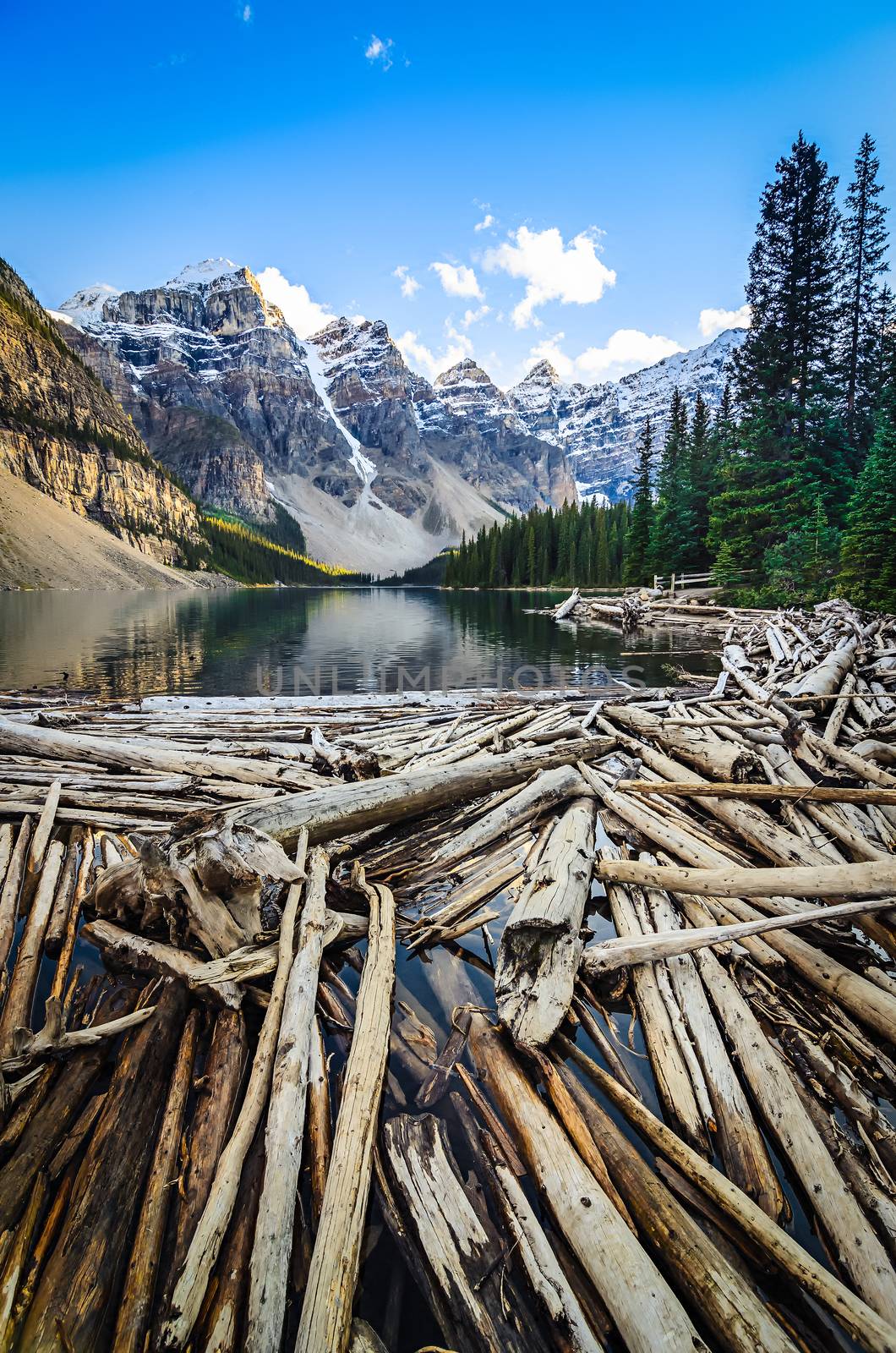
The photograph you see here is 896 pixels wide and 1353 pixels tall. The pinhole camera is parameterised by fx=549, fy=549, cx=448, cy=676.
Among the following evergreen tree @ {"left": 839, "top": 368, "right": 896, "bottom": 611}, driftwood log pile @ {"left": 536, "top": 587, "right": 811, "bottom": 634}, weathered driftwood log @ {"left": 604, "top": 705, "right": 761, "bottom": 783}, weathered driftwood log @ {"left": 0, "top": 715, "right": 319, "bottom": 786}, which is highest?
evergreen tree @ {"left": 839, "top": 368, "right": 896, "bottom": 611}

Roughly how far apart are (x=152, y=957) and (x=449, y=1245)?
2602 millimetres

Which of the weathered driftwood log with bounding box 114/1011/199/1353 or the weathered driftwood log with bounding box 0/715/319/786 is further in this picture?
the weathered driftwood log with bounding box 0/715/319/786

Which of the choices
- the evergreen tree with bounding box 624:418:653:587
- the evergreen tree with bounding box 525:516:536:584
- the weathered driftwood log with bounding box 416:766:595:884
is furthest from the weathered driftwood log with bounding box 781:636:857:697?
the evergreen tree with bounding box 525:516:536:584

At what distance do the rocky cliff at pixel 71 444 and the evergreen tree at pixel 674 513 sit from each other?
133 metres

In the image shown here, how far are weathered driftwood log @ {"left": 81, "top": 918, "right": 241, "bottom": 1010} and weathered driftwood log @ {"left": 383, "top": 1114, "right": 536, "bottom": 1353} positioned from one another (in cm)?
130

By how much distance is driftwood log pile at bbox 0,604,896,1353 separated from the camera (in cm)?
209

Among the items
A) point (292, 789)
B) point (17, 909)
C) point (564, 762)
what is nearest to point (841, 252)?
point (564, 762)

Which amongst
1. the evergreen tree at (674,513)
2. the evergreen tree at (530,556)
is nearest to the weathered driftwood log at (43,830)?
the evergreen tree at (674,513)

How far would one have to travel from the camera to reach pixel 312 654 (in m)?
30.5

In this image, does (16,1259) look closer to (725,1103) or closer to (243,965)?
(243,965)

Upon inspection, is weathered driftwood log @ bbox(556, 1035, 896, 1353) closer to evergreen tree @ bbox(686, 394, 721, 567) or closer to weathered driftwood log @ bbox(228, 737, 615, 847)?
weathered driftwood log @ bbox(228, 737, 615, 847)

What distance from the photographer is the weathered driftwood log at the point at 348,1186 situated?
1.95m

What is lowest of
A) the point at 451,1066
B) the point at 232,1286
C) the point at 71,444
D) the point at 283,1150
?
A: the point at 451,1066

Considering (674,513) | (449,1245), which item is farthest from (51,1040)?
(674,513)
